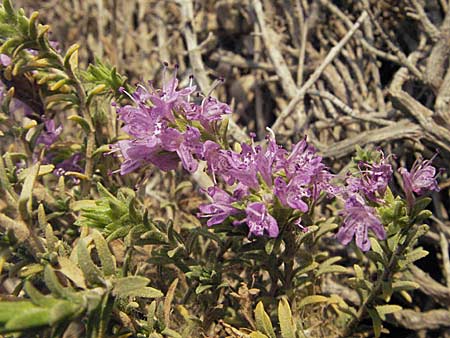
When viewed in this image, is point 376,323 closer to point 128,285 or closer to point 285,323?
point 285,323

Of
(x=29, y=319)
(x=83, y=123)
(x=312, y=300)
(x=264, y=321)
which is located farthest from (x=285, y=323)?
(x=83, y=123)

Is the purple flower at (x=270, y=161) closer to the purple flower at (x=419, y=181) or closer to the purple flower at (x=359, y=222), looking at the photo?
the purple flower at (x=359, y=222)

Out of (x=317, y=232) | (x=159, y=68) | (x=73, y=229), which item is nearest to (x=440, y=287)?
(x=317, y=232)

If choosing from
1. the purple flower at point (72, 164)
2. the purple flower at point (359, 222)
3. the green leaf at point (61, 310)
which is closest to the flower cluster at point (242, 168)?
the purple flower at point (359, 222)

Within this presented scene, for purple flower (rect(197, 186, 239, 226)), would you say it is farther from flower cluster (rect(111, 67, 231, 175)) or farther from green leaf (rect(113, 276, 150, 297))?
green leaf (rect(113, 276, 150, 297))

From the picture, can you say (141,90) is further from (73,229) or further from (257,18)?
(257,18)

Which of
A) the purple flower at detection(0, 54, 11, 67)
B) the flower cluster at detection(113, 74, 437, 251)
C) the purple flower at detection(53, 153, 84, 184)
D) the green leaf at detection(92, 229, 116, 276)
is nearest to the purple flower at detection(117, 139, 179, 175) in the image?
the flower cluster at detection(113, 74, 437, 251)
